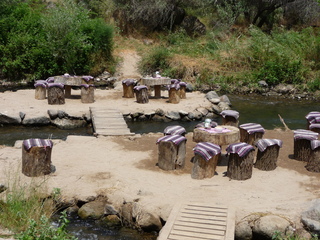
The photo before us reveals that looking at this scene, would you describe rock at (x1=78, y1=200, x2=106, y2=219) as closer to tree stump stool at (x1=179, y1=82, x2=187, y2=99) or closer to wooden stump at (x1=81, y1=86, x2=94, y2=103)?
wooden stump at (x1=81, y1=86, x2=94, y2=103)

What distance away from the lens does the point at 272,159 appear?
9211 mm

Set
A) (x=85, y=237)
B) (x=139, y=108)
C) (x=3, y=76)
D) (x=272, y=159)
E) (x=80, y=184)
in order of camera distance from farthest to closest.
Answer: (x=3, y=76), (x=139, y=108), (x=272, y=159), (x=80, y=184), (x=85, y=237)

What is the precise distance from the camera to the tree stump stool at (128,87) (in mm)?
16547

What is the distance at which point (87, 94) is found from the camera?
15.6 m

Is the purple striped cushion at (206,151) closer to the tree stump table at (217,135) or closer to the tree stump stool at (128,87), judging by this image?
the tree stump table at (217,135)

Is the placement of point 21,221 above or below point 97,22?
below

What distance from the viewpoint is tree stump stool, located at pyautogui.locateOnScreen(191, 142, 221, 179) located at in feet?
27.9

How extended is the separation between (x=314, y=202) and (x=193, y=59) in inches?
612

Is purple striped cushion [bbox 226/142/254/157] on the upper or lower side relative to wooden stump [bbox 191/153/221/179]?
upper

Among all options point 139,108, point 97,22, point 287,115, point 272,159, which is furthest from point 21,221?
point 97,22

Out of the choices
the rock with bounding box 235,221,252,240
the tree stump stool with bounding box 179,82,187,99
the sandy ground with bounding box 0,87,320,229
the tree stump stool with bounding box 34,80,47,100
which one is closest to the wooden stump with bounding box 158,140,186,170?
the sandy ground with bounding box 0,87,320,229

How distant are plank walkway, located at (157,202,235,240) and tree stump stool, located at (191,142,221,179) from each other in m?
1.27

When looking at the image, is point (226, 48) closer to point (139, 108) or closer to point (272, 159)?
point (139, 108)

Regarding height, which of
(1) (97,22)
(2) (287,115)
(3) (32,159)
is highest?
(1) (97,22)
